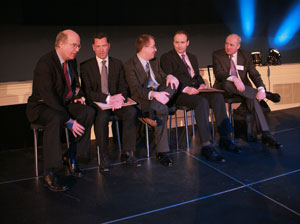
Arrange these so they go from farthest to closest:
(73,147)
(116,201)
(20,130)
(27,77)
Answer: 1. (27,77)
2. (20,130)
3. (73,147)
4. (116,201)

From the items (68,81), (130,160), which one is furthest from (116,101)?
(130,160)

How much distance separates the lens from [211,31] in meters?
5.56

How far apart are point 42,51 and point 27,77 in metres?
0.41

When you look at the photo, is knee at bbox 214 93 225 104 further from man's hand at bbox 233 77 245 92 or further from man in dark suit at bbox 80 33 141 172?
man in dark suit at bbox 80 33 141 172

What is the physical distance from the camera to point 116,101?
2.87 m

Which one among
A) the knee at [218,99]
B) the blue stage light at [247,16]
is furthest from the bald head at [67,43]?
the blue stage light at [247,16]

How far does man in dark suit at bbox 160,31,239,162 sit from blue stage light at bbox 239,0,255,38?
2758 millimetres

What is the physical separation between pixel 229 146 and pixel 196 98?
23.9 inches

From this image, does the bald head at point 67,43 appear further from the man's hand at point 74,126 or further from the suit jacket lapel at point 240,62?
the suit jacket lapel at point 240,62

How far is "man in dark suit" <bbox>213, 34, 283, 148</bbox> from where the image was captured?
3.38 meters

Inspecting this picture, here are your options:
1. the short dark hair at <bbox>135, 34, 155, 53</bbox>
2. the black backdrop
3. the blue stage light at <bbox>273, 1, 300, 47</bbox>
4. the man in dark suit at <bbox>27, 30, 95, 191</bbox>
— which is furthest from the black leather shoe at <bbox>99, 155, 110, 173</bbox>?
the blue stage light at <bbox>273, 1, 300, 47</bbox>

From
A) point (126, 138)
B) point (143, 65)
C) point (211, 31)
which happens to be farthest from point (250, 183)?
point (211, 31)

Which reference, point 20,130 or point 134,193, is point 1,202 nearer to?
point 134,193

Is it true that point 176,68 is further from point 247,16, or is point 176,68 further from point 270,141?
point 247,16
